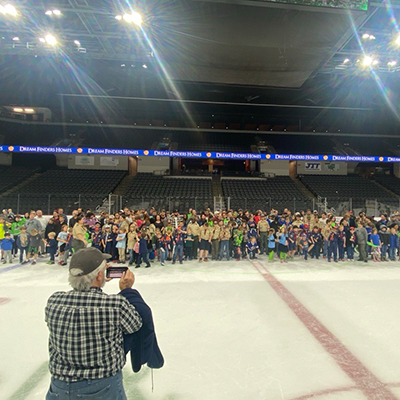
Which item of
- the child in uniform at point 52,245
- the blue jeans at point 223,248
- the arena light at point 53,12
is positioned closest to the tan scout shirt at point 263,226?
the blue jeans at point 223,248

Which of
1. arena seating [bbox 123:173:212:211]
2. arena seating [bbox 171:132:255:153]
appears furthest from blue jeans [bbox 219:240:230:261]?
arena seating [bbox 171:132:255:153]

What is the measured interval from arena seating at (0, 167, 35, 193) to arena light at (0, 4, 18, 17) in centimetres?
1376

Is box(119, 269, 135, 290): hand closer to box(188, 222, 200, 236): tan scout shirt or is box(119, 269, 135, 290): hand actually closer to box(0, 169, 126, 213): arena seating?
box(188, 222, 200, 236): tan scout shirt

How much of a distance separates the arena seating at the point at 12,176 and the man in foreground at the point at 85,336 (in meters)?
24.0

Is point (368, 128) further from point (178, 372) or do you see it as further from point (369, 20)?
point (178, 372)

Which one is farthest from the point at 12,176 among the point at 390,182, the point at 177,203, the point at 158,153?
the point at 390,182

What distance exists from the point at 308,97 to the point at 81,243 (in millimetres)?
22291

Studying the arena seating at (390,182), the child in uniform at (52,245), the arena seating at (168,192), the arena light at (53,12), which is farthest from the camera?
the arena seating at (390,182)

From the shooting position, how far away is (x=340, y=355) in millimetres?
3152

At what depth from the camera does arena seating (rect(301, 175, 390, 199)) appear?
2191 cm

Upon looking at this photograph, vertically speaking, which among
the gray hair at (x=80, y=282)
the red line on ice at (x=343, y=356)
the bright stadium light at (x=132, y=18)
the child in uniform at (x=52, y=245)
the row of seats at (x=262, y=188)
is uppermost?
the bright stadium light at (x=132, y=18)

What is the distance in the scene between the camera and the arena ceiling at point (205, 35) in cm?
1038

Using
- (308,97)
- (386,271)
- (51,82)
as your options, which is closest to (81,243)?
(386,271)

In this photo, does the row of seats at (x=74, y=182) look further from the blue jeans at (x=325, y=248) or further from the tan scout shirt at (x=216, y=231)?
the blue jeans at (x=325, y=248)
